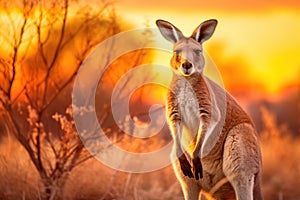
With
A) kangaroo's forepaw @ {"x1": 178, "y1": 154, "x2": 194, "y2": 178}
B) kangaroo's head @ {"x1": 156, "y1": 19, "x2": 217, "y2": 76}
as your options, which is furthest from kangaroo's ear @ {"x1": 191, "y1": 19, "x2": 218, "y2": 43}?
kangaroo's forepaw @ {"x1": 178, "y1": 154, "x2": 194, "y2": 178}

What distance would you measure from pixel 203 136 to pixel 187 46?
2.48ft

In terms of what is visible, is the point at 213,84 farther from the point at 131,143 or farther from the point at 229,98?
the point at 131,143

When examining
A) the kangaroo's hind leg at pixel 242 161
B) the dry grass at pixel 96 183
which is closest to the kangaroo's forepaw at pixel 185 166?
the kangaroo's hind leg at pixel 242 161

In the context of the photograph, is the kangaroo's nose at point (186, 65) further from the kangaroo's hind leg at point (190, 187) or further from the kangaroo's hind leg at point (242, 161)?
the kangaroo's hind leg at point (190, 187)

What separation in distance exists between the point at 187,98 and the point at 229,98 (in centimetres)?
48

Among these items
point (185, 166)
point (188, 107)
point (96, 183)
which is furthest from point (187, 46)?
point (96, 183)

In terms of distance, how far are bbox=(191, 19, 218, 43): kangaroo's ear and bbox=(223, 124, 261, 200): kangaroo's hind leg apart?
0.82 m

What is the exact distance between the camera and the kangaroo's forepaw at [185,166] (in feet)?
22.7

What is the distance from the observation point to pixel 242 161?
272 inches

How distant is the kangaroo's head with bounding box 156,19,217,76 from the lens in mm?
6926

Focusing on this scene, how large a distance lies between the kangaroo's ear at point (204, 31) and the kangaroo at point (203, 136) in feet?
0.09

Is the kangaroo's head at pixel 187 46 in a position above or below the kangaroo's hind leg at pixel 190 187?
above

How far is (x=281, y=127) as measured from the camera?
36.6ft

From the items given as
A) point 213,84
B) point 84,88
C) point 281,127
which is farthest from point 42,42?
point 281,127
